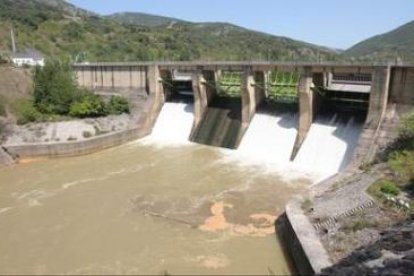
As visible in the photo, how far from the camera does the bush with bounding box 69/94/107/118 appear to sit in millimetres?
26922

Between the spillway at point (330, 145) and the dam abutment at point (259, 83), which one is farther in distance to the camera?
the spillway at point (330, 145)

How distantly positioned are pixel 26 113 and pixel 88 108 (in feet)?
12.5

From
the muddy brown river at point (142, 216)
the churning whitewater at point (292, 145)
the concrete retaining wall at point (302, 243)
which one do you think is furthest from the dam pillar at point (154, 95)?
the concrete retaining wall at point (302, 243)

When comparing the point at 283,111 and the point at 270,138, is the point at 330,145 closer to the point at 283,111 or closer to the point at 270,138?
the point at 270,138

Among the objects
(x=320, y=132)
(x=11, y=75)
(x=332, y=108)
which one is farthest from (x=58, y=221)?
(x=11, y=75)

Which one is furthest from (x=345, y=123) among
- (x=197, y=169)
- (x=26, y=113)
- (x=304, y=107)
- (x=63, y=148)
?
(x=26, y=113)

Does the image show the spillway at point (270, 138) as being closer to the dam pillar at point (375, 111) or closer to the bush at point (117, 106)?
the dam pillar at point (375, 111)

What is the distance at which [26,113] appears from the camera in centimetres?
2669

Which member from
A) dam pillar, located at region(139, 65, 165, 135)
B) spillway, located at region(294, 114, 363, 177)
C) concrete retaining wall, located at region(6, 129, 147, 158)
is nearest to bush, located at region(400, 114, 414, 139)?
spillway, located at region(294, 114, 363, 177)

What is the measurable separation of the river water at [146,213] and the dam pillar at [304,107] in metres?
1.03

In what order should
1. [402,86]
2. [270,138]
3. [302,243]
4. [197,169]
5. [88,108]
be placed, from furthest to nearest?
[88,108]
[270,138]
[197,169]
[402,86]
[302,243]

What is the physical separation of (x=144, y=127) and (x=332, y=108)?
11711mm

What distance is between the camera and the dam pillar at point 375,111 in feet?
57.6

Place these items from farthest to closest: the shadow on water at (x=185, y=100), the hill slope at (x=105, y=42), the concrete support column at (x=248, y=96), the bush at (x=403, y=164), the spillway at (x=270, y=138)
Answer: the hill slope at (x=105, y=42) < the shadow on water at (x=185, y=100) < the concrete support column at (x=248, y=96) < the spillway at (x=270, y=138) < the bush at (x=403, y=164)
